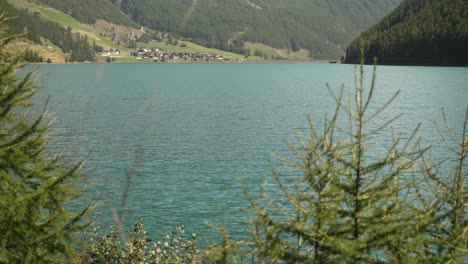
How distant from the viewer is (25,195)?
11664 mm

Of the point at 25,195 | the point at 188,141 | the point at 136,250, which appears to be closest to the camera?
the point at 25,195

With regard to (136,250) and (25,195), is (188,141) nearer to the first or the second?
(136,250)

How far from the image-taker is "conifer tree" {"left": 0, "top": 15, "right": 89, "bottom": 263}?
1163cm

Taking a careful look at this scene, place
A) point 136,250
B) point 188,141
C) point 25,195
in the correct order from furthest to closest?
1. point 188,141
2. point 136,250
3. point 25,195

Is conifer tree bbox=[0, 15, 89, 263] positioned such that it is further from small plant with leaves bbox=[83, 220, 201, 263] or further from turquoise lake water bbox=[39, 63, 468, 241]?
small plant with leaves bbox=[83, 220, 201, 263]

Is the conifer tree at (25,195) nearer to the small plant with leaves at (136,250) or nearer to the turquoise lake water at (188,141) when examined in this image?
the turquoise lake water at (188,141)

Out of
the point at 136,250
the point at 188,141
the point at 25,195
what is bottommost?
the point at 188,141

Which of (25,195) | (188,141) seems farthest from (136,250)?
(188,141)

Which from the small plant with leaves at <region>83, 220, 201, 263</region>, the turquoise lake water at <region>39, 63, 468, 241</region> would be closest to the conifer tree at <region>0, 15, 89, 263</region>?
the turquoise lake water at <region>39, 63, 468, 241</region>

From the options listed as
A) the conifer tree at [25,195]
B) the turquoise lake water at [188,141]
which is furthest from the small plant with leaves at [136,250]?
the conifer tree at [25,195]

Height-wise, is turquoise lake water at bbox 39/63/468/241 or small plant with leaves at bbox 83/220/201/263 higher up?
small plant with leaves at bbox 83/220/201/263

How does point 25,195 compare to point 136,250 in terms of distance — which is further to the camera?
point 136,250

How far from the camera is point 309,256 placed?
8445 mm

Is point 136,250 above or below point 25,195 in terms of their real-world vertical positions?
below
